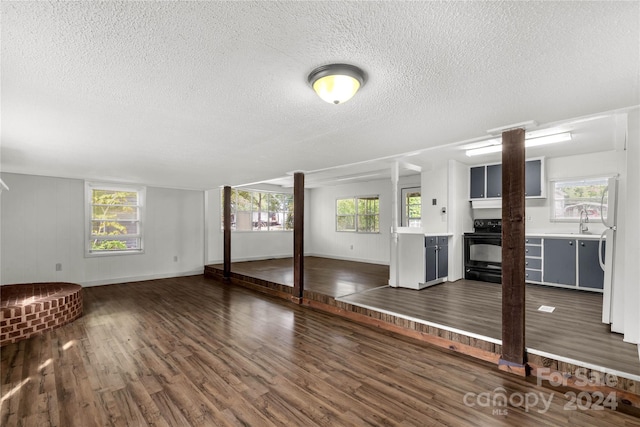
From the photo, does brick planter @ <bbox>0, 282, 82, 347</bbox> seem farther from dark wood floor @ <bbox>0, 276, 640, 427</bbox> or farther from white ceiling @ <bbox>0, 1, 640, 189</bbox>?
white ceiling @ <bbox>0, 1, 640, 189</bbox>

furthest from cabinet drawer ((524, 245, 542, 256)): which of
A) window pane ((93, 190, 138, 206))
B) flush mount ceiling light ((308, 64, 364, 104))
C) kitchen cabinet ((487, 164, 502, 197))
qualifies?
window pane ((93, 190, 138, 206))

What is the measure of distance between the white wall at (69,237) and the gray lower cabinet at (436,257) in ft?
19.0

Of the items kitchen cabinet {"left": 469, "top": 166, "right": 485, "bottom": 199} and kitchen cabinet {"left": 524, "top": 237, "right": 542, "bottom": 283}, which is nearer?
kitchen cabinet {"left": 524, "top": 237, "right": 542, "bottom": 283}

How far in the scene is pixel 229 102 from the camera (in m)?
2.26

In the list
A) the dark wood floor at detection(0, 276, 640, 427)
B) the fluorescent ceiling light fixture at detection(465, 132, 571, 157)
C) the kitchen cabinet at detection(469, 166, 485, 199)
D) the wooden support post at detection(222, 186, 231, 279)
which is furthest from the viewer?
the wooden support post at detection(222, 186, 231, 279)

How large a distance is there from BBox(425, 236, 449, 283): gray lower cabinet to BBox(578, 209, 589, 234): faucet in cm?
204

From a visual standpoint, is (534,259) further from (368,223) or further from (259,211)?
(259,211)

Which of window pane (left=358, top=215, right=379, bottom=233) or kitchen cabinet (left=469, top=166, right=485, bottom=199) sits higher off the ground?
kitchen cabinet (left=469, top=166, right=485, bottom=199)

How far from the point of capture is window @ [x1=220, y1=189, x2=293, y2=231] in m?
8.44

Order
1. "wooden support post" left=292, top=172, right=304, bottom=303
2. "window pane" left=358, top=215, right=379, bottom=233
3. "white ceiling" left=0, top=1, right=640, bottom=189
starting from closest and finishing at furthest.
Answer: "white ceiling" left=0, top=1, right=640, bottom=189 < "wooden support post" left=292, top=172, right=304, bottom=303 < "window pane" left=358, top=215, right=379, bottom=233

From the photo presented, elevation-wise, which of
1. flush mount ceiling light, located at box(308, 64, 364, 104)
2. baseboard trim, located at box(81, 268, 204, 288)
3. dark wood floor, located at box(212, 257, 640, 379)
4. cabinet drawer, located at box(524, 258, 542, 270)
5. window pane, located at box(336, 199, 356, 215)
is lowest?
baseboard trim, located at box(81, 268, 204, 288)

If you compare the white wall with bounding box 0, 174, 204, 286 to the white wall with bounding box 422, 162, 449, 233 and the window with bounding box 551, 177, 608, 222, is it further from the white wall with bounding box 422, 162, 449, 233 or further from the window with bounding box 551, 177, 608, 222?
the window with bounding box 551, 177, 608, 222

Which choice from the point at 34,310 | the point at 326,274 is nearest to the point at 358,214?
the point at 326,274

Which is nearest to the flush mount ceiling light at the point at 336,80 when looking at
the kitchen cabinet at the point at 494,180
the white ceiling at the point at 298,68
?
the white ceiling at the point at 298,68
